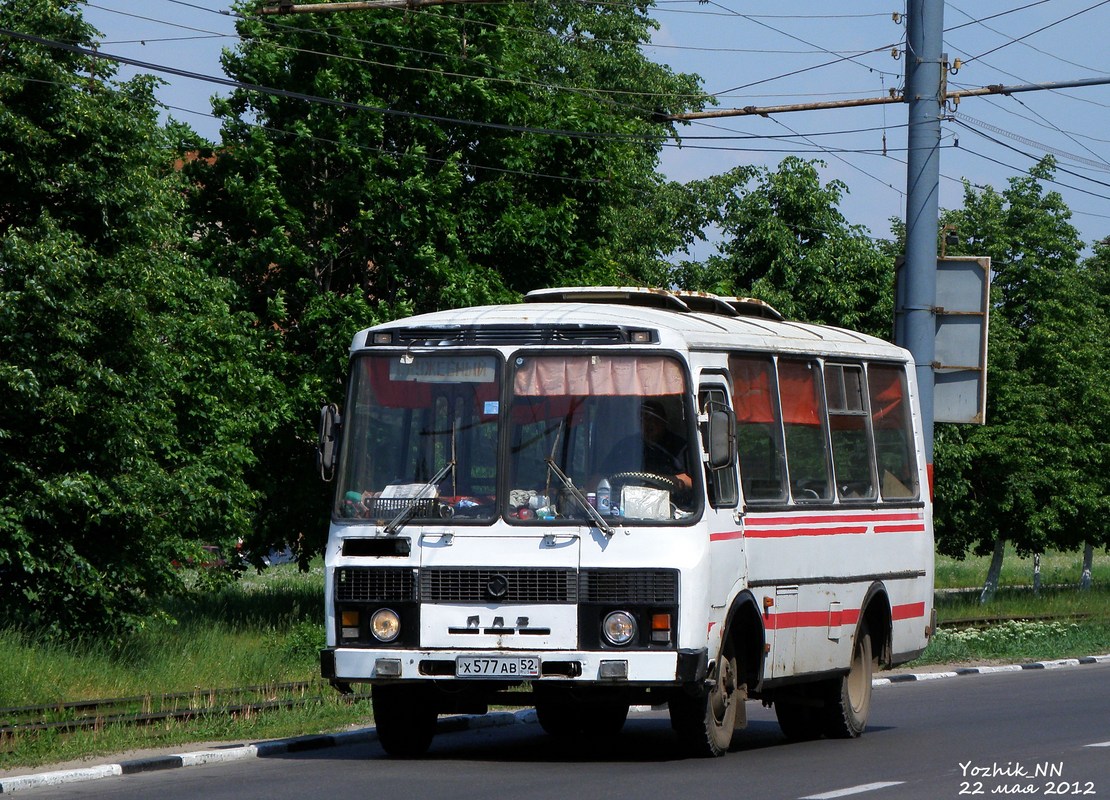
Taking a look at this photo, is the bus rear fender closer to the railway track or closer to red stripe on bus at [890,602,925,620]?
red stripe on bus at [890,602,925,620]

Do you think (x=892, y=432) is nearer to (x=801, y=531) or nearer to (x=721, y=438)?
(x=801, y=531)

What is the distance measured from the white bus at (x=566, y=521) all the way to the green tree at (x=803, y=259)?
26594 mm

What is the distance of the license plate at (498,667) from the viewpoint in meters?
11.7

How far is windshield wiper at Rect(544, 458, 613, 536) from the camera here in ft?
38.9

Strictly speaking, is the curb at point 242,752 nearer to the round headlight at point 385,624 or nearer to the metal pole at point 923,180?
the round headlight at point 385,624

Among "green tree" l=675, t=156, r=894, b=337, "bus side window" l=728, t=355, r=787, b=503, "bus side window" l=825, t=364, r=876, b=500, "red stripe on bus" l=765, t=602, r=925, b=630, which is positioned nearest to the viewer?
"bus side window" l=728, t=355, r=787, b=503

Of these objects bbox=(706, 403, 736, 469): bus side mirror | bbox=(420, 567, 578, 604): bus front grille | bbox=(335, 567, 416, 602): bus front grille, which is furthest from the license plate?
Result: bbox=(706, 403, 736, 469): bus side mirror

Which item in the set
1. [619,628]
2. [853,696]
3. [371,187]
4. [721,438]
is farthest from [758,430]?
[371,187]

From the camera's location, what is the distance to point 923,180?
847 inches

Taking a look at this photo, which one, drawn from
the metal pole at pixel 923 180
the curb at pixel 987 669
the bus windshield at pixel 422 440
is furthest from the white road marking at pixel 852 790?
the curb at pixel 987 669

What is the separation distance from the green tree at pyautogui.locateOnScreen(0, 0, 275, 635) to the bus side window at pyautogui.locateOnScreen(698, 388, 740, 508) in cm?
914

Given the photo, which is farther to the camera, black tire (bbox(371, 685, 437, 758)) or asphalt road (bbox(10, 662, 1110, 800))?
black tire (bbox(371, 685, 437, 758))

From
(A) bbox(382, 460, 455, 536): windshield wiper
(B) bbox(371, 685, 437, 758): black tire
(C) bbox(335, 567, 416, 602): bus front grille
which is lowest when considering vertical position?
(B) bbox(371, 685, 437, 758): black tire

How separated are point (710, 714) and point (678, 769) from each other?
0.60 meters
